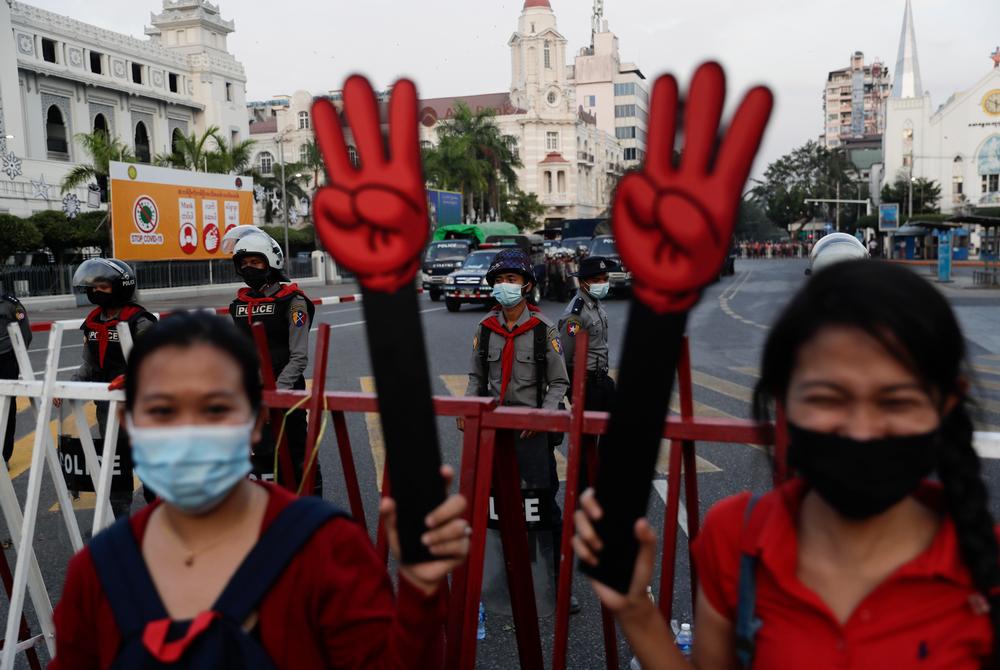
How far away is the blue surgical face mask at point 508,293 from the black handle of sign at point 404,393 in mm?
3383

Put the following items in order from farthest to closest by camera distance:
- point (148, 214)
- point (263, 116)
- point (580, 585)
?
point (263, 116)
point (148, 214)
point (580, 585)

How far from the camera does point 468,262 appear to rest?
22.4m

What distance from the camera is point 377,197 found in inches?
50.6

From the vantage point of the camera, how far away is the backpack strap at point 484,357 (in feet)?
15.6

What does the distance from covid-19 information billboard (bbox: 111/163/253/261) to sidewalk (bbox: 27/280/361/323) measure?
1415 mm

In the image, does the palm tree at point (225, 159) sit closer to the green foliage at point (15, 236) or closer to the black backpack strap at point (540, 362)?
the green foliage at point (15, 236)

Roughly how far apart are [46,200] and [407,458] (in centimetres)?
4391

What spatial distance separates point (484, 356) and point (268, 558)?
327 cm

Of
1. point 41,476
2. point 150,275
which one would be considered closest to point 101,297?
point 41,476

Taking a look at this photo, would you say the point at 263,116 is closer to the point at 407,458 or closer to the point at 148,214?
the point at 148,214

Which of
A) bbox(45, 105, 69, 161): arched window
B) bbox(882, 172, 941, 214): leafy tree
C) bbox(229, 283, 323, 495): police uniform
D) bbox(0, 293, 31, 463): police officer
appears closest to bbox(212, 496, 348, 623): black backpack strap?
bbox(229, 283, 323, 495): police uniform

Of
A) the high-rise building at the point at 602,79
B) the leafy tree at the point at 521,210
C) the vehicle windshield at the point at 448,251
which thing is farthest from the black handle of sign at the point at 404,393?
the high-rise building at the point at 602,79

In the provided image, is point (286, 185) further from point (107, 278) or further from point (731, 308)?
point (107, 278)

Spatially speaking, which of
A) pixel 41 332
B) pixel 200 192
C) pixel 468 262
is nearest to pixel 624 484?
pixel 41 332
